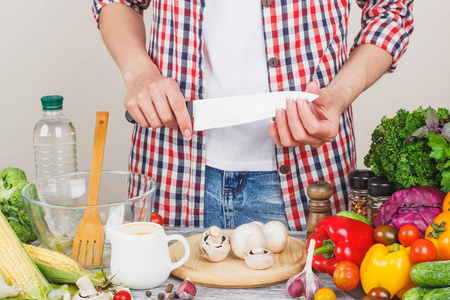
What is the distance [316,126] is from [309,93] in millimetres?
77

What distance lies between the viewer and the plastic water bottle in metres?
1.67

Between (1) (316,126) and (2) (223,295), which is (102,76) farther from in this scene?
(2) (223,295)

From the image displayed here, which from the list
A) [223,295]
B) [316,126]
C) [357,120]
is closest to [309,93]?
[316,126]

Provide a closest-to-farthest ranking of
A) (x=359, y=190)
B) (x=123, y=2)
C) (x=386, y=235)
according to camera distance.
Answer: (x=386, y=235)
(x=359, y=190)
(x=123, y=2)

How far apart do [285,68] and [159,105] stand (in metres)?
0.39

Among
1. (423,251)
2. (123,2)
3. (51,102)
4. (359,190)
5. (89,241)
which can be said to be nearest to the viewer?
(423,251)

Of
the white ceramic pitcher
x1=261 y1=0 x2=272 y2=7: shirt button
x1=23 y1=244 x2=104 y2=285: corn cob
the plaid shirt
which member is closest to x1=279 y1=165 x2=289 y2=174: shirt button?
the plaid shirt

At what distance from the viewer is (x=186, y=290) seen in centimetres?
102

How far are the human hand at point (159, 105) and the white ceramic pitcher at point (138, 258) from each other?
1.10 ft

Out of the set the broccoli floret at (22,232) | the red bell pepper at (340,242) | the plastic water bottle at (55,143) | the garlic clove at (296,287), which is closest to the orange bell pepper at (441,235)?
the red bell pepper at (340,242)

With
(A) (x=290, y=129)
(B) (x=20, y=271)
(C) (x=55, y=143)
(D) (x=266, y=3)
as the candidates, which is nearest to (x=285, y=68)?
(D) (x=266, y=3)

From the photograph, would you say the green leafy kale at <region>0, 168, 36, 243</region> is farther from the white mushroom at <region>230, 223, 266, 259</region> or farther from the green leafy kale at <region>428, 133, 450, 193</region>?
the green leafy kale at <region>428, 133, 450, 193</region>

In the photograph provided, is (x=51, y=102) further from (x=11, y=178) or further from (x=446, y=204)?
(x=446, y=204)

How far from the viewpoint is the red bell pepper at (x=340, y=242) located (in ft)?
3.46
